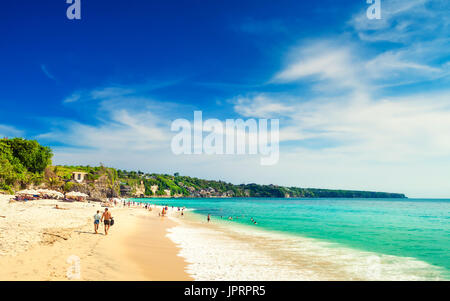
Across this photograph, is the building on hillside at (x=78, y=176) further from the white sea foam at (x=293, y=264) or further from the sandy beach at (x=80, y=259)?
the white sea foam at (x=293, y=264)

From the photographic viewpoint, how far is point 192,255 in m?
17.7

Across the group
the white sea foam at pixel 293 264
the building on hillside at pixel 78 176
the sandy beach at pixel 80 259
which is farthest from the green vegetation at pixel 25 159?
the white sea foam at pixel 293 264

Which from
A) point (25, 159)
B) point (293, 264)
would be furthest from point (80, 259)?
point (25, 159)

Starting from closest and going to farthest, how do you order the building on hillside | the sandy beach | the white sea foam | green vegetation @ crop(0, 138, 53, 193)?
1. the sandy beach
2. the white sea foam
3. green vegetation @ crop(0, 138, 53, 193)
4. the building on hillside

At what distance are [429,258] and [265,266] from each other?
1602 cm

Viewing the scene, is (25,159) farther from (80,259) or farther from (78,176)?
(80,259)

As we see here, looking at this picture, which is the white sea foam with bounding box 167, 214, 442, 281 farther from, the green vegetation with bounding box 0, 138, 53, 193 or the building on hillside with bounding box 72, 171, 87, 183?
the building on hillside with bounding box 72, 171, 87, 183

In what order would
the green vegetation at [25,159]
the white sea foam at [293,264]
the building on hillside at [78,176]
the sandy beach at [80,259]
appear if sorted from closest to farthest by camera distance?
A: the sandy beach at [80,259]
the white sea foam at [293,264]
the green vegetation at [25,159]
the building on hillside at [78,176]

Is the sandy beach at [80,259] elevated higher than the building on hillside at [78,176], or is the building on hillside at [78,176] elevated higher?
the building on hillside at [78,176]

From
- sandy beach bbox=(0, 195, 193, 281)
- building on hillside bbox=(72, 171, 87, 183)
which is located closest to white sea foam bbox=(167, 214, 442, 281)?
sandy beach bbox=(0, 195, 193, 281)

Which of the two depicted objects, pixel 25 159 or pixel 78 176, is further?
pixel 78 176

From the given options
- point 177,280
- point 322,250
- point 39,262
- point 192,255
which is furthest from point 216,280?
point 322,250

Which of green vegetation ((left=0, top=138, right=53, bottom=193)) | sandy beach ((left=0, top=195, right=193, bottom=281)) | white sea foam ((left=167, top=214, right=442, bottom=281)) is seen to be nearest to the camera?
sandy beach ((left=0, top=195, right=193, bottom=281))
